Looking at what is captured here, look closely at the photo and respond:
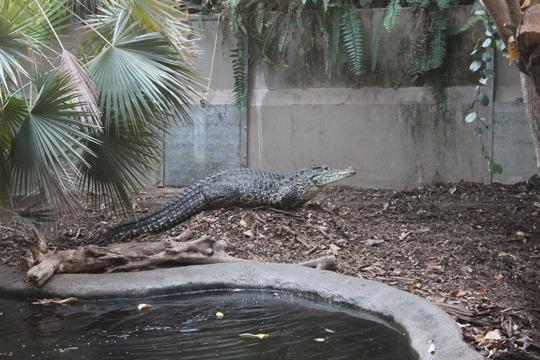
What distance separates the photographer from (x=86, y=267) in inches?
217

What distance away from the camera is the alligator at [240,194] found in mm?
6914

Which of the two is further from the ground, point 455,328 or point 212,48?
point 212,48

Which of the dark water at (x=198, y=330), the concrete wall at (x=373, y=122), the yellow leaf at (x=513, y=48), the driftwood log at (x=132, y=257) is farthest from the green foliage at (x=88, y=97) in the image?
the yellow leaf at (x=513, y=48)

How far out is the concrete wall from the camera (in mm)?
7727

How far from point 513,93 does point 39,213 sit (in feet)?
16.2

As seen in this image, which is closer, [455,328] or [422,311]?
[455,328]

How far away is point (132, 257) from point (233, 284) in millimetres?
889

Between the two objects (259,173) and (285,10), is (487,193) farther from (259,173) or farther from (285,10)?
(285,10)

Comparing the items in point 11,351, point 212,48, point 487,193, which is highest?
point 212,48

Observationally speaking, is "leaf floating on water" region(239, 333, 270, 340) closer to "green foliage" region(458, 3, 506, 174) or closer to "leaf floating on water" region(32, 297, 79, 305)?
"leaf floating on water" region(32, 297, 79, 305)

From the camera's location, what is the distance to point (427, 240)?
593 centimetres

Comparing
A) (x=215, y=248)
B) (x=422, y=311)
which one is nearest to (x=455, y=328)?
(x=422, y=311)

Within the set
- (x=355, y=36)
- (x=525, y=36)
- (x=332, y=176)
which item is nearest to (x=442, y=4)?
(x=355, y=36)

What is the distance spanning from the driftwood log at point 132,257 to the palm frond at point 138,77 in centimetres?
98
